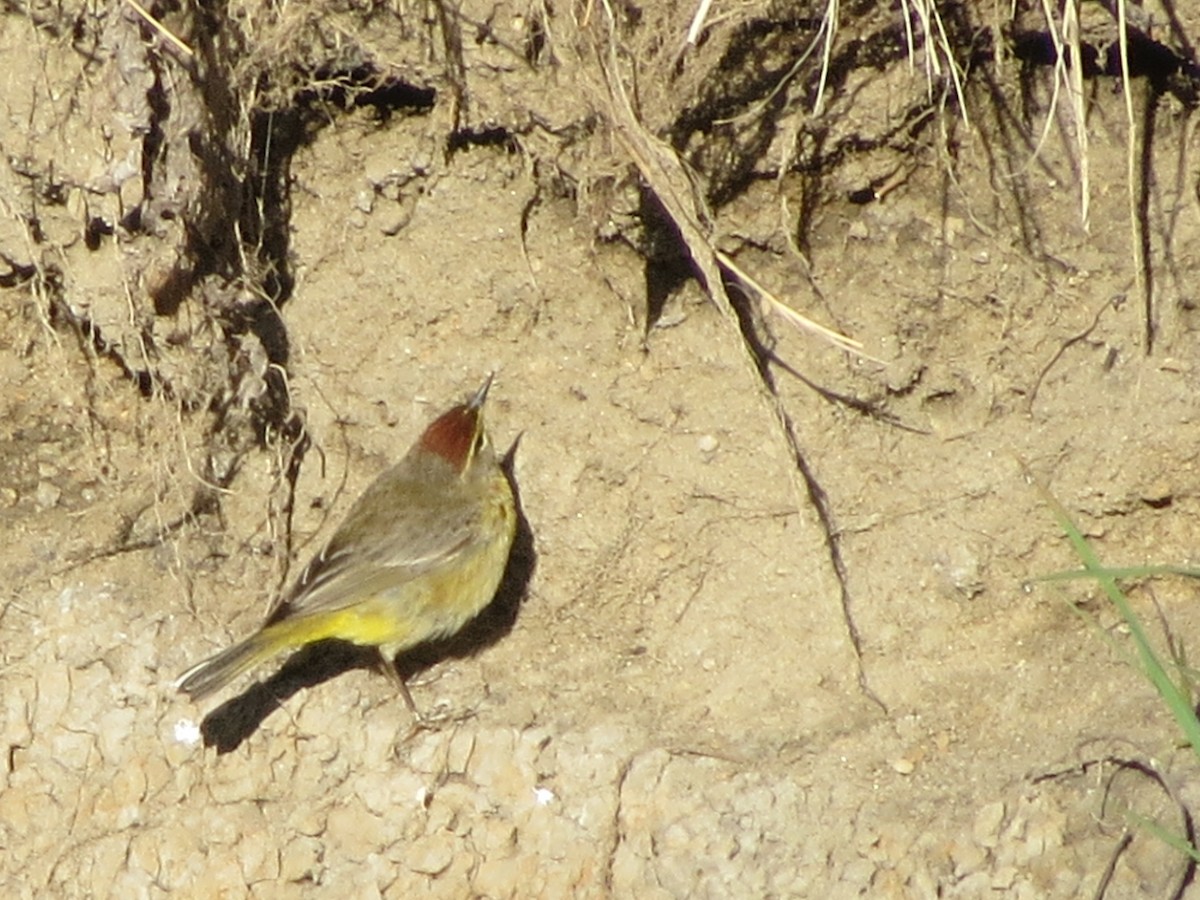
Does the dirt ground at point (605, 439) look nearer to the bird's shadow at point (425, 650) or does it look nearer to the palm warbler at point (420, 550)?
the bird's shadow at point (425, 650)

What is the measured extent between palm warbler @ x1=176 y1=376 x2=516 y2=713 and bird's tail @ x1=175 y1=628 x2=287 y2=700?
0.23 metres

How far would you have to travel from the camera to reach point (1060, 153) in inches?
219

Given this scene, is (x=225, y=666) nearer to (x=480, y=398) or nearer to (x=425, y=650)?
(x=425, y=650)

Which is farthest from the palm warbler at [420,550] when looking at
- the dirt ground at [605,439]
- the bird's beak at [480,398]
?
the dirt ground at [605,439]

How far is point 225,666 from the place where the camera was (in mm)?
5738

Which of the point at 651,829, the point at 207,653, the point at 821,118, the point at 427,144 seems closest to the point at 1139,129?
the point at 821,118

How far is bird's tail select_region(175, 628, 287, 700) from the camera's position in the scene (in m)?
5.71

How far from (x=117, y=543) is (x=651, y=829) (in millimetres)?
2322

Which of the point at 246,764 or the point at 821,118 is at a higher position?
the point at 821,118

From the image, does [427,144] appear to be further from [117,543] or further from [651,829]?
[651,829]

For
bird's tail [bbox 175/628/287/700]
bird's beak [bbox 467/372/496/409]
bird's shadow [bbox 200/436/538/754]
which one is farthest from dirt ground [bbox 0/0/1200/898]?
bird's tail [bbox 175/628/287/700]

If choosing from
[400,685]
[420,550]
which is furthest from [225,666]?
[420,550]

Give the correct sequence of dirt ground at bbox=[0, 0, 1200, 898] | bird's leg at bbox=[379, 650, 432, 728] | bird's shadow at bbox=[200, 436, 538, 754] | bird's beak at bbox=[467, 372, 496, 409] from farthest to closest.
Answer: bird's beak at bbox=[467, 372, 496, 409]
bird's shadow at bbox=[200, 436, 538, 754]
bird's leg at bbox=[379, 650, 432, 728]
dirt ground at bbox=[0, 0, 1200, 898]

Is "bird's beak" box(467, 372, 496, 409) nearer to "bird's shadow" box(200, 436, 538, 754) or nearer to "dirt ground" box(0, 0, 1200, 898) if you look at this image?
"dirt ground" box(0, 0, 1200, 898)
